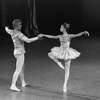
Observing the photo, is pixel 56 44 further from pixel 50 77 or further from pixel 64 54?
pixel 64 54

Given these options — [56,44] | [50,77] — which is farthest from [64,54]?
[56,44]

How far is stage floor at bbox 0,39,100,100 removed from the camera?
17.9 ft

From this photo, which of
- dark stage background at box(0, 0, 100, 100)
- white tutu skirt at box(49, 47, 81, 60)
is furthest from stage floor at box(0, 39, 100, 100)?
white tutu skirt at box(49, 47, 81, 60)

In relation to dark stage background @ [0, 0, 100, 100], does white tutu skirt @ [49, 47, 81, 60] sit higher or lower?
higher

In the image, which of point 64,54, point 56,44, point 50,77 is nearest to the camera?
point 64,54

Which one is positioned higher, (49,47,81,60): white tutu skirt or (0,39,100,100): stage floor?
(49,47,81,60): white tutu skirt

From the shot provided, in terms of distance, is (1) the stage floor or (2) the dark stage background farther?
(2) the dark stage background

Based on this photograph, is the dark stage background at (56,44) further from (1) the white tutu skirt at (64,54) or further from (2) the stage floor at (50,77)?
(1) the white tutu skirt at (64,54)

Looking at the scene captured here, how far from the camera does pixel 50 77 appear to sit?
22.4 feet

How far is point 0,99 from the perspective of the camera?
17.3ft

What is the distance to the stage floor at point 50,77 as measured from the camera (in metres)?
5.44

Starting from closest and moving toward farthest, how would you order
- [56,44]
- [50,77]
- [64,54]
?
[64,54], [50,77], [56,44]

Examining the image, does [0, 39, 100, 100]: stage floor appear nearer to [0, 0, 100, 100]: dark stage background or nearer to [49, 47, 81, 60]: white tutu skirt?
[0, 0, 100, 100]: dark stage background

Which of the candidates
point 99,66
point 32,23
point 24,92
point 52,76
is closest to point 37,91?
point 24,92
